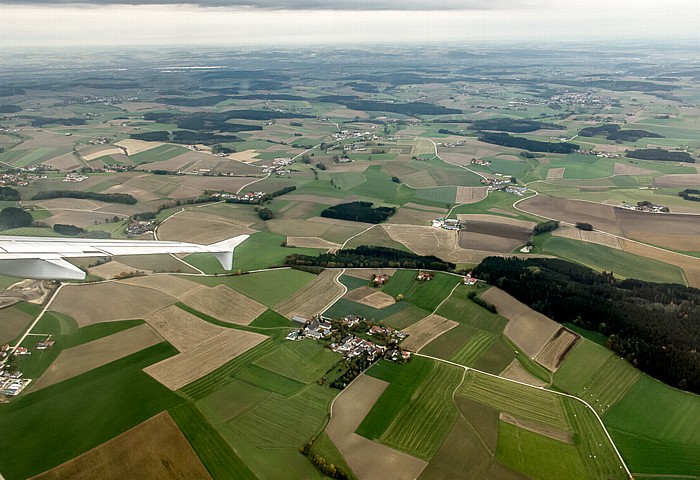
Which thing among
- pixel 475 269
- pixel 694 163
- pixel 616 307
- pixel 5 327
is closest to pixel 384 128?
pixel 694 163

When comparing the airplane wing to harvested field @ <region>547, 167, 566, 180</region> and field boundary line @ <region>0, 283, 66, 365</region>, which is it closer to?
field boundary line @ <region>0, 283, 66, 365</region>

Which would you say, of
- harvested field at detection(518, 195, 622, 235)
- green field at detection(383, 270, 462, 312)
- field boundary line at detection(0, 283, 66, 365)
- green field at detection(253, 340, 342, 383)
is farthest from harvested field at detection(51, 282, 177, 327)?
harvested field at detection(518, 195, 622, 235)

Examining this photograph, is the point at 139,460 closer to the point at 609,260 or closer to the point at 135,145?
the point at 609,260

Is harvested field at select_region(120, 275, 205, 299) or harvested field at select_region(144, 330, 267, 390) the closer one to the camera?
harvested field at select_region(144, 330, 267, 390)

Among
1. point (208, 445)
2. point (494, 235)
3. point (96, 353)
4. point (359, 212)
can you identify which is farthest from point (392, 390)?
point (359, 212)

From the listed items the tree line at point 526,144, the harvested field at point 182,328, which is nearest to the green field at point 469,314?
the harvested field at point 182,328

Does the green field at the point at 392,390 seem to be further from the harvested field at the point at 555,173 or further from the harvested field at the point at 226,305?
the harvested field at the point at 555,173
